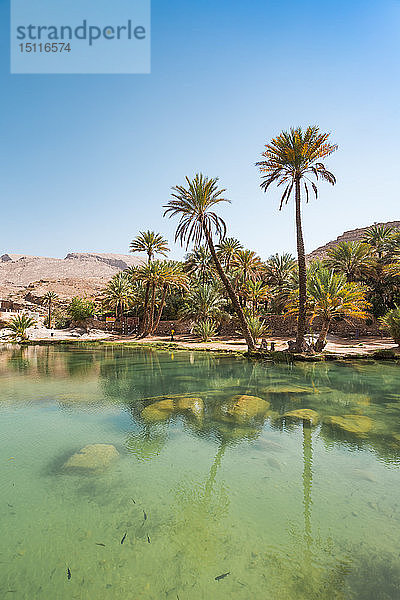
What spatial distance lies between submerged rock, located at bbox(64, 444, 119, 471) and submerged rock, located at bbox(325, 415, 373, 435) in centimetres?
629

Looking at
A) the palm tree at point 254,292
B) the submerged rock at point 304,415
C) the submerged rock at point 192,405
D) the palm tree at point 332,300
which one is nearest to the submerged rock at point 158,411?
the submerged rock at point 192,405

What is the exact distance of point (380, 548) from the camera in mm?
4109

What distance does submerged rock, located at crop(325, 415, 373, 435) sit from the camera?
867 centimetres

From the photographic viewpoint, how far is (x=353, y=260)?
121ft

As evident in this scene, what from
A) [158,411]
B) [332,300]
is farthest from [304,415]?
[332,300]

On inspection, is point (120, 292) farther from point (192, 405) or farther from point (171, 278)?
point (192, 405)

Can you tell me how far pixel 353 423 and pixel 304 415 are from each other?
1403 mm

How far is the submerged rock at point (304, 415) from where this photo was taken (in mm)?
9572

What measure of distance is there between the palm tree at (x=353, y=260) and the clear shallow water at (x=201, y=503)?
94.7ft

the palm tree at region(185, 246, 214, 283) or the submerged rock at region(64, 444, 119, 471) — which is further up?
the palm tree at region(185, 246, 214, 283)

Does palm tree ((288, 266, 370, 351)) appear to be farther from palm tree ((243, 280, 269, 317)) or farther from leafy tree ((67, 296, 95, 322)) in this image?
leafy tree ((67, 296, 95, 322))

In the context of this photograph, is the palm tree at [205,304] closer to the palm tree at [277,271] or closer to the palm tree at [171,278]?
the palm tree at [171,278]

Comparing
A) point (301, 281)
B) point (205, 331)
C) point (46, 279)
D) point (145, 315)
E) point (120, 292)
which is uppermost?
point (46, 279)

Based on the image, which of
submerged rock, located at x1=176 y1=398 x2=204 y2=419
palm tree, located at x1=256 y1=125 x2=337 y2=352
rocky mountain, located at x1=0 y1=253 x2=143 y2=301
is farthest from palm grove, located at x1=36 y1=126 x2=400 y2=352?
rocky mountain, located at x1=0 y1=253 x2=143 y2=301
